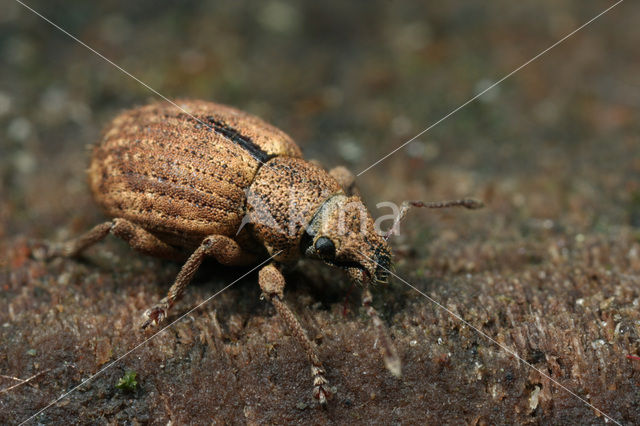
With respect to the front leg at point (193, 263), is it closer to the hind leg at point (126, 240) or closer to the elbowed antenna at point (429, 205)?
the hind leg at point (126, 240)

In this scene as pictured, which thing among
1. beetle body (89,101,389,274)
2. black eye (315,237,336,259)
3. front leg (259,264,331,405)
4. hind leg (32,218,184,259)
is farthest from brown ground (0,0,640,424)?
beetle body (89,101,389,274)

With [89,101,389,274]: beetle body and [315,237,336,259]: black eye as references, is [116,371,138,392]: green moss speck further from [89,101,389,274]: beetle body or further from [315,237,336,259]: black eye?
[315,237,336,259]: black eye

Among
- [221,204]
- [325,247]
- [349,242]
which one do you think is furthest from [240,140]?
[349,242]

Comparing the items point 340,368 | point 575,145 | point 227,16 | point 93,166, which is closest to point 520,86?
point 575,145

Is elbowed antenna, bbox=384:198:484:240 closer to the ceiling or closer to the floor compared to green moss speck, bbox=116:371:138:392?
closer to the ceiling

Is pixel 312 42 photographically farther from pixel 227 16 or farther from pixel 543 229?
pixel 543 229
